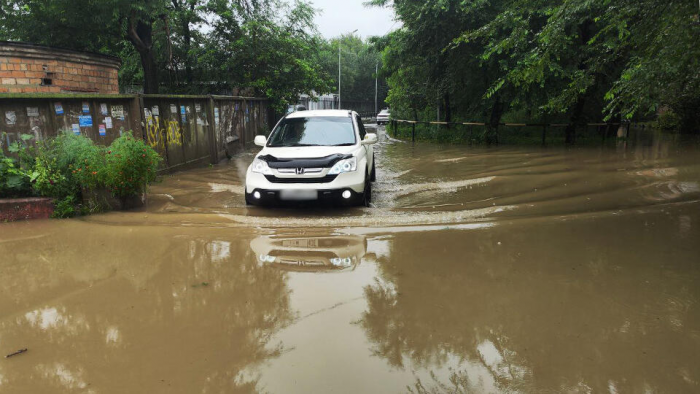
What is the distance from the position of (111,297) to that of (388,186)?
680 cm

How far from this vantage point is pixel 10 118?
773 cm

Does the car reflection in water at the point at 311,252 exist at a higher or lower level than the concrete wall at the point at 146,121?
lower

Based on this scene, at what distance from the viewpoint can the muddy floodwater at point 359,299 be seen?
3.19 m

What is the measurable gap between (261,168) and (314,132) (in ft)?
4.53

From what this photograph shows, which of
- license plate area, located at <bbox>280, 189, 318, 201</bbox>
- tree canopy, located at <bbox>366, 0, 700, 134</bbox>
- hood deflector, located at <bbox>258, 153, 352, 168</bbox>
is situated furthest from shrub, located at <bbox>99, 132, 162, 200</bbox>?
tree canopy, located at <bbox>366, 0, 700, 134</bbox>

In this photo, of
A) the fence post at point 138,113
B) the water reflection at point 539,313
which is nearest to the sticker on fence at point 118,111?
the fence post at point 138,113

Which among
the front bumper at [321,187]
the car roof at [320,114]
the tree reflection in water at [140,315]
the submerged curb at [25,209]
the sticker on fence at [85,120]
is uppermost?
the car roof at [320,114]

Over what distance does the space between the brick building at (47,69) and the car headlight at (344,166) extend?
9279mm

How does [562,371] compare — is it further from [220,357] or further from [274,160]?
[274,160]

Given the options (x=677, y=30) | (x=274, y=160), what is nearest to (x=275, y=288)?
(x=274, y=160)

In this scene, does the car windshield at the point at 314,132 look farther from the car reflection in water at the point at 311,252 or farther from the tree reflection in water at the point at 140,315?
the tree reflection in water at the point at 140,315

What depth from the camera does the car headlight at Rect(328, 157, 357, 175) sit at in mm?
7453

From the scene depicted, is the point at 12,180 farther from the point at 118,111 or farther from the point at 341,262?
the point at 341,262

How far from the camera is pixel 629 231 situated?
6.48 metres
